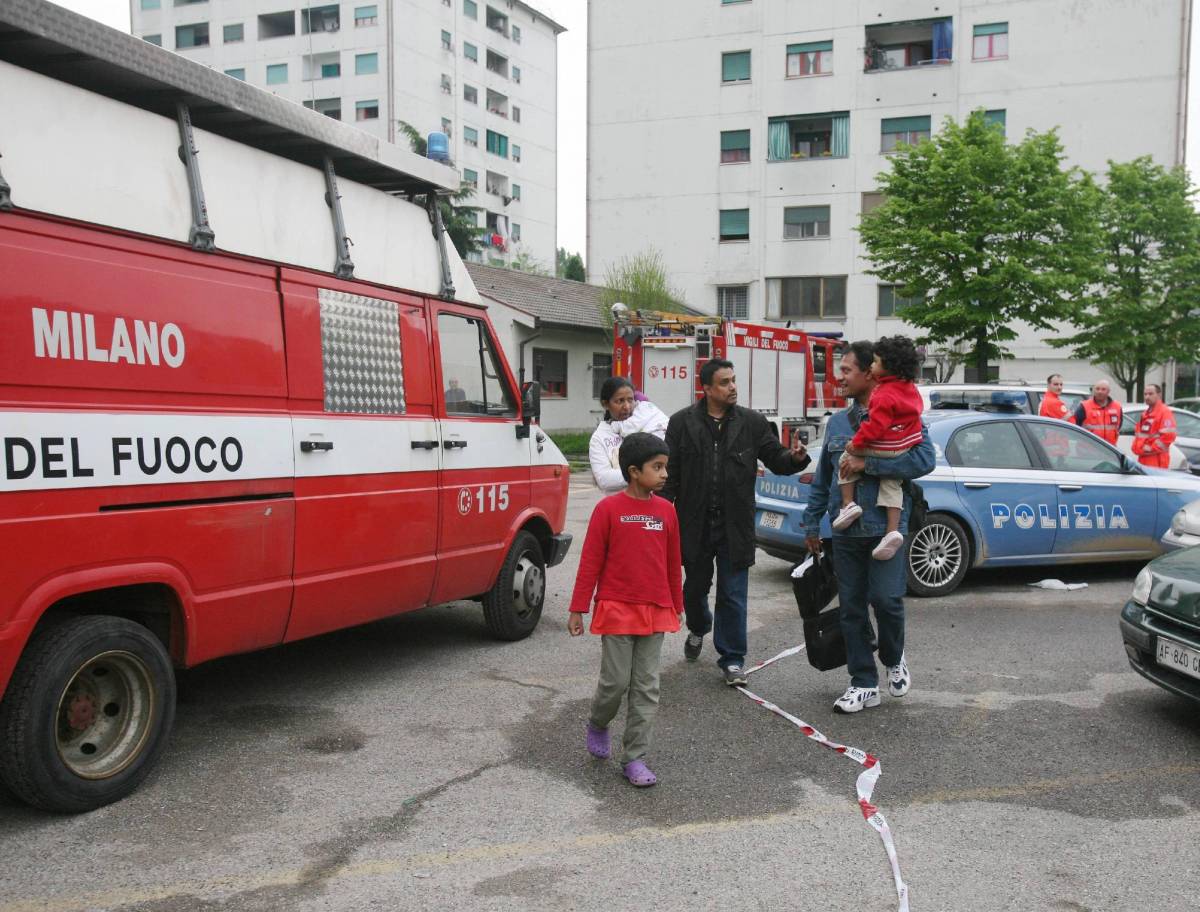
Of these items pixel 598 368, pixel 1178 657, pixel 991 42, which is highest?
pixel 991 42

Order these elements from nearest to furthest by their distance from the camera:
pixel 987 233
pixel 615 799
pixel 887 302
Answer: pixel 615 799 < pixel 987 233 < pixel 887 302

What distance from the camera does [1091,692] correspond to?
19.0 ft

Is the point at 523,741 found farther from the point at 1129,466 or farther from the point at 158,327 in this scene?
the point at 1129,466

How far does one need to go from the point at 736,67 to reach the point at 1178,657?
36.5 metres

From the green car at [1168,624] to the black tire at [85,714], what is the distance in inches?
175

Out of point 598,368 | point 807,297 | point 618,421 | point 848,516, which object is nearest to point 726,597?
point 848,516

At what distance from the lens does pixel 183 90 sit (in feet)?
14.6

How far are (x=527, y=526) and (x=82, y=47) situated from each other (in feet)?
12.8

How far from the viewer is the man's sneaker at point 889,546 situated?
5.10 metres

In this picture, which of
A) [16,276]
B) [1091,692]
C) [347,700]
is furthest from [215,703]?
[1091,692]

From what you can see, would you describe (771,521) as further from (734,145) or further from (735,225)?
(734,145)

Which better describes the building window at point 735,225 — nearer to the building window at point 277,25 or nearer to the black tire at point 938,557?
the black tire at point 938,557

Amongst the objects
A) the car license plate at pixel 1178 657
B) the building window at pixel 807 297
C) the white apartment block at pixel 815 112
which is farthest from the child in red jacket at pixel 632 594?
the building window at pixel 807 297

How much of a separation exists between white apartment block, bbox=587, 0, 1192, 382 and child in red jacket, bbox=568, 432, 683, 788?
31.2 metres
